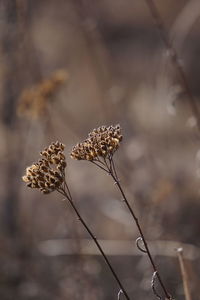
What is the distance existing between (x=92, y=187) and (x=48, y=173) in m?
4.15

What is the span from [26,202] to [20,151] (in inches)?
50.7

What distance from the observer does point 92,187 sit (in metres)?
5.86

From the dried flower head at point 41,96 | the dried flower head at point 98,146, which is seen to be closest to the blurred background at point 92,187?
the dried flower head at point 41,96

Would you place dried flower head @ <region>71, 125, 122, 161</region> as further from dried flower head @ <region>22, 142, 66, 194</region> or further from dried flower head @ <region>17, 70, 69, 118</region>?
dried flower head @ <region>17, 70, 69, 118</region>

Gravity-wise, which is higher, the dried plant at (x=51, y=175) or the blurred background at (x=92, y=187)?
the blurred background at (x=92, y=187)

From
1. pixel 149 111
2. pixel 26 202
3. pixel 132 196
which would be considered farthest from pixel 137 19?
pixel 132 196

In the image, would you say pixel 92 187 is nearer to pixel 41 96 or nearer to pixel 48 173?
pixel 41 96

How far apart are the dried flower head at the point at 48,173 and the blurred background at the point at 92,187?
106cm

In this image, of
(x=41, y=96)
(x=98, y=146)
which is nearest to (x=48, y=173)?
(x=98, y=146)

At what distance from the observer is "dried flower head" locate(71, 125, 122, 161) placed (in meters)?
1.71

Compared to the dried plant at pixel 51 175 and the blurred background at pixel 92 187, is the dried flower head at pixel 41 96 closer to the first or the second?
the blurred background at pixel 92 187

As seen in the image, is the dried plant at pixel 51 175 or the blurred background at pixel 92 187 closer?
the dried plant at pixel 51 175

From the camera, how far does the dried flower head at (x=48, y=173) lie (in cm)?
168

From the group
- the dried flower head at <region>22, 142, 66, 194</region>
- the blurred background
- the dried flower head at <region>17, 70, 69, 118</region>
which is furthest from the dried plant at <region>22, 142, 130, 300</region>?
the dried flower head at <region>17, 70, 69, 118</region>
